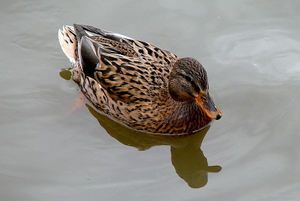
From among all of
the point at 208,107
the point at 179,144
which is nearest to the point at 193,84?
the point at 208,107

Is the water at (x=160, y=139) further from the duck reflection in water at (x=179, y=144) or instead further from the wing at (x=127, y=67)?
the wing at (x=127, y=67)

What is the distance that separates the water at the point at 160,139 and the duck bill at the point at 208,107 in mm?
527

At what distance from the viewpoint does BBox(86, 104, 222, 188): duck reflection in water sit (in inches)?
259

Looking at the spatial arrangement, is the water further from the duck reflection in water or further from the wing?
the wing

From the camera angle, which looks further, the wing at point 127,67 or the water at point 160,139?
the wing at point 127,67

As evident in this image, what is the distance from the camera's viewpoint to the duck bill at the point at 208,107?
262 inches

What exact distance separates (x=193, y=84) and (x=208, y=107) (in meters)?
0.39

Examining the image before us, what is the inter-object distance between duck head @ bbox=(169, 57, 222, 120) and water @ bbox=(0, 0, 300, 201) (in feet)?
1.91

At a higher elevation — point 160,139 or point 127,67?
point 127,67

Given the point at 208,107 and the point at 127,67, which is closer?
the point at 208,107

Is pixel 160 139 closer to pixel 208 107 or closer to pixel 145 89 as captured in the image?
pixel 145 89

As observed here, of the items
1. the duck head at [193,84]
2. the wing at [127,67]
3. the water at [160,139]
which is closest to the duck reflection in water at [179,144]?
the water at [160,139]

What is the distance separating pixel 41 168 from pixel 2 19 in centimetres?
369

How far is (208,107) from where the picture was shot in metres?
6.72
